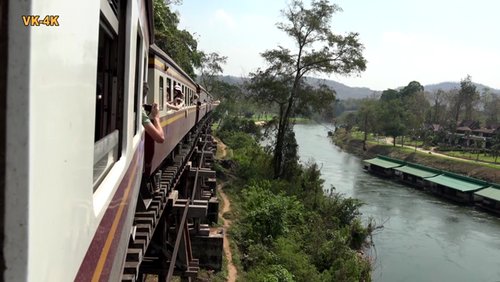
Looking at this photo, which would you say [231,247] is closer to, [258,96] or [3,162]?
[258,96]

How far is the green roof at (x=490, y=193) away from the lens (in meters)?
27.8

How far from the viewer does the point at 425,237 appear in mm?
20766

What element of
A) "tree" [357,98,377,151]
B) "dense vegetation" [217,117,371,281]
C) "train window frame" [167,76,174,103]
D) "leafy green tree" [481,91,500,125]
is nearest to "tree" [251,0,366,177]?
"dense vegetation" [217,117,371,281]

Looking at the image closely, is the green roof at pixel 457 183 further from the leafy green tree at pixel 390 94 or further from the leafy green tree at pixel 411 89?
the leafy green tree at pixel 390 94

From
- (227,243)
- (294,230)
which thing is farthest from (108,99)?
(294,230)

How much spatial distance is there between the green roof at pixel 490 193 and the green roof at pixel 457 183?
0.50 m

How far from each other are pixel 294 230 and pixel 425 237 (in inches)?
296

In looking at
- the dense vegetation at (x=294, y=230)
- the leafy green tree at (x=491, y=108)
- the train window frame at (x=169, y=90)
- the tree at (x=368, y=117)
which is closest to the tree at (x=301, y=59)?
the dense vegetation at (x=294, y=230)

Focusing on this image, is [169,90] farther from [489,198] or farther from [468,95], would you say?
[468,95]

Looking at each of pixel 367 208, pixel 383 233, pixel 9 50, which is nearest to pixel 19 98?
pixel 9 50

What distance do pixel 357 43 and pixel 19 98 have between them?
24.3 meters

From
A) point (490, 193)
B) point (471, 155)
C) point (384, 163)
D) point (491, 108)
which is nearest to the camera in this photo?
point (490, 193)

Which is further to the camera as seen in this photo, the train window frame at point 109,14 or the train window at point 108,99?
the train window at point 108,99

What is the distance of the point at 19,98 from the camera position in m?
0.73
